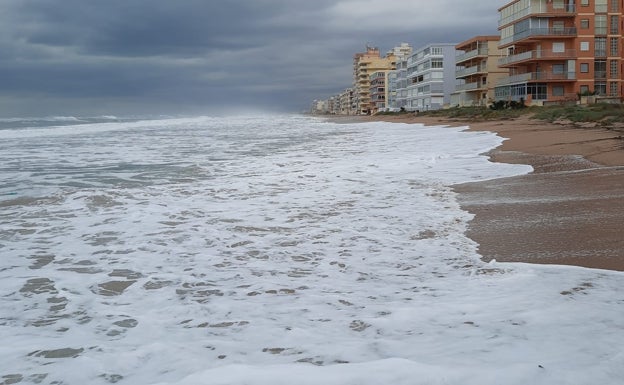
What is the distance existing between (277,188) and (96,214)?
3351 millimetres

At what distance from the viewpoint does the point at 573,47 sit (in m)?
48.8

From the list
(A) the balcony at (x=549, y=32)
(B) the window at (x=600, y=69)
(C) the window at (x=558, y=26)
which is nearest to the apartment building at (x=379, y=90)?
(C) the window at (x=558, y=26)

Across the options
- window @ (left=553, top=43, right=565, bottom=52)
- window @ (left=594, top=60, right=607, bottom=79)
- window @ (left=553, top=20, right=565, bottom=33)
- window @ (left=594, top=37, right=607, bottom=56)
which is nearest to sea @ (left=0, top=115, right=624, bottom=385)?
window @ (left=553, top=20, right=565, bottom=33)

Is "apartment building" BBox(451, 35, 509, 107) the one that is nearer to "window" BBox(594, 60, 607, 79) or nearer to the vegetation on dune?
"window" BBox(594, 60, 607, 79)

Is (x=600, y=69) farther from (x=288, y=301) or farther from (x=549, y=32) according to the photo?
(x=288, y=301)

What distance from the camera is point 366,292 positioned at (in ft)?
14.6

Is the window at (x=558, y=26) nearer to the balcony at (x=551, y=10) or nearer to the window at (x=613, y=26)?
the balcony at (x=551, y=10)

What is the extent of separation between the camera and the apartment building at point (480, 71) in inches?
2511

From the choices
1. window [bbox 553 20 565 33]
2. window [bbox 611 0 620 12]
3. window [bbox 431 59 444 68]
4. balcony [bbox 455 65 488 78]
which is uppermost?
window [bbox 611 0 620 12]

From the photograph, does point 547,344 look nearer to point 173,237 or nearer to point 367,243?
point 367,243

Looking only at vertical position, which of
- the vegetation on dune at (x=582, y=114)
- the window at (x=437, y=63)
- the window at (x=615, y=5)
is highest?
the window at (x=615, y=5)

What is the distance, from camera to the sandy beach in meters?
5.26

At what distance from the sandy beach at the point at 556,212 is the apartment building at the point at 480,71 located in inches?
2043

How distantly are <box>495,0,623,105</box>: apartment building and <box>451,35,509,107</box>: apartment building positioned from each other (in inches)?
437
